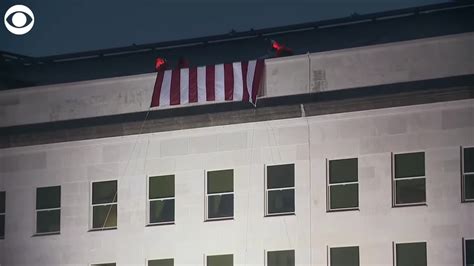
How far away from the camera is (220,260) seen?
213 feet

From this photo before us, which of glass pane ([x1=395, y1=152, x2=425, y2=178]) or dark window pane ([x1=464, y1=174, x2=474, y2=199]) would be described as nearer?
dark window pane ([x1=464, y1=174, x2=474, y2=199])

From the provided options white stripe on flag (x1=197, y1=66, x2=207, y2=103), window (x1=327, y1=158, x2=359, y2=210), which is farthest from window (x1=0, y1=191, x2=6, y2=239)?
window (x1=327, y1=158, x2=359, y2=210)

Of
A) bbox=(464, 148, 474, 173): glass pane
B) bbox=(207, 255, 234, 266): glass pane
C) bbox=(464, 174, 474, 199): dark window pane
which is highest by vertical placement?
bbox=(464, 148, 474, 173): glass pane

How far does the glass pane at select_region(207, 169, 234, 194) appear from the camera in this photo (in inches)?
2586

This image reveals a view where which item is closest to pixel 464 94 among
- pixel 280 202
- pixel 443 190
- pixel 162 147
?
pixel 443 190

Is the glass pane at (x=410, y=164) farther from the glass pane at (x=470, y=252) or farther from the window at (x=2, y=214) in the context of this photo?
the window at (x=2, y=214)

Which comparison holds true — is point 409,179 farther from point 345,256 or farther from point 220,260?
point 220,260

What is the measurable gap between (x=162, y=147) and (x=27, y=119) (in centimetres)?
733

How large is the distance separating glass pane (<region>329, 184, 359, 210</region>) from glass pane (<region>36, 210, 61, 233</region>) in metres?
11.8

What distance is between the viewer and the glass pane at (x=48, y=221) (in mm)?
69250

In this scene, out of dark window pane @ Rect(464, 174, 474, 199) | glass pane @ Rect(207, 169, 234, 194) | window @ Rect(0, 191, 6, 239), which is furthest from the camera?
window @ Rect(0, 191, 6, 239)

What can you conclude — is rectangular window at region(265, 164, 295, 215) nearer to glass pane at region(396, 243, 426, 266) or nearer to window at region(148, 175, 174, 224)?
window at region(148, 175, 174, 224)

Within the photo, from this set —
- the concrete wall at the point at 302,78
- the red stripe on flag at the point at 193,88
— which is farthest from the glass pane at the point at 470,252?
the red stripe on flag at the point at 193,88

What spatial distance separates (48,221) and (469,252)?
17.7 metres
